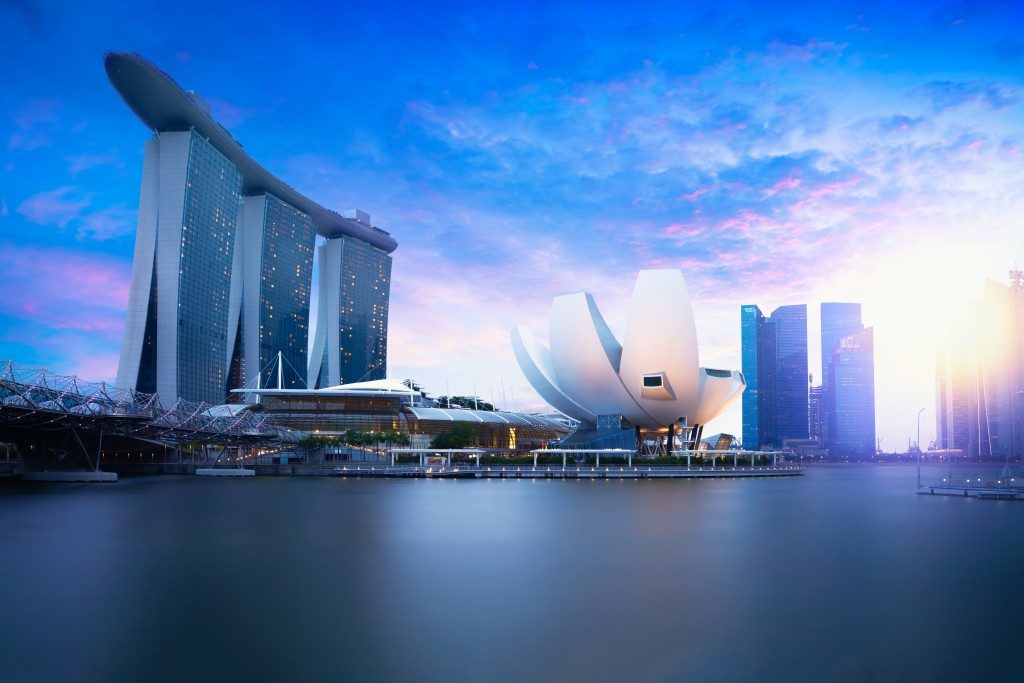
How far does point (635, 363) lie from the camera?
48.6 m

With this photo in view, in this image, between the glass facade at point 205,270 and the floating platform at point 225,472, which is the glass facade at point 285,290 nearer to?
the glass facade at point 205,270

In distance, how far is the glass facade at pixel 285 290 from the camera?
3728 inches

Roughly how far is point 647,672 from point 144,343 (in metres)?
67.1

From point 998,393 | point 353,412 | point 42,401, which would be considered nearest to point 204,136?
point 353,412

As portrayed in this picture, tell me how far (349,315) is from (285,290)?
1387 centimetres

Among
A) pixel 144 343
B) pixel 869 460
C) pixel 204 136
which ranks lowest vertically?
pixel 869 460

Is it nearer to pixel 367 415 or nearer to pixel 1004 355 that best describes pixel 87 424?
pixel 367 415

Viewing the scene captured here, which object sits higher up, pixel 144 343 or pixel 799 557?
pixel 144 343

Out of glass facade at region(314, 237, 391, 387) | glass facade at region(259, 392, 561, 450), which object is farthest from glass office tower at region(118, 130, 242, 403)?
glass facade at region(314, 237, 391, 387)

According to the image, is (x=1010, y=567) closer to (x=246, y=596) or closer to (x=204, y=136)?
(x=246, y=596)

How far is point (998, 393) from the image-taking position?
63.8 meters

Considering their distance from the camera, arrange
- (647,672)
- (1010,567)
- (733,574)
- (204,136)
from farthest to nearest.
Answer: (204,136)
(1010,567)
(733,574)
(647,672)

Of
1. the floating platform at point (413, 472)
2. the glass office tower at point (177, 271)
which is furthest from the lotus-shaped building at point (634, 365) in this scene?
the glass office tower at point (177, 271)

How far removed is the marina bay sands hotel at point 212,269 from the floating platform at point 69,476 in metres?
27.5
